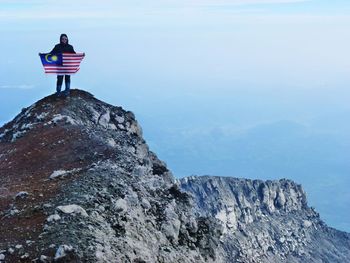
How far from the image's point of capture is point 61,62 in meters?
37.2

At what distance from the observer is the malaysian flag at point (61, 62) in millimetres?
37062

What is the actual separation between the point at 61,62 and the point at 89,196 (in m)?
16.3

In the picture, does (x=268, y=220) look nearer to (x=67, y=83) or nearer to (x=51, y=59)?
(x=67, y=83)

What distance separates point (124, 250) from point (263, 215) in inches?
3896

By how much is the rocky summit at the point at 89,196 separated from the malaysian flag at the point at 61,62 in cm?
207

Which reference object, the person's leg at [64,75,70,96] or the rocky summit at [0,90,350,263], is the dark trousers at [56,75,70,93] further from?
the rocky summit at [0,90,350,263]

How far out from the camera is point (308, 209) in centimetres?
12925

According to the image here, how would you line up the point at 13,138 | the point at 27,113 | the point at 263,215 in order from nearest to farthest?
1. the point at 13,138
2. the point at 27,113
3. the point at 263,215

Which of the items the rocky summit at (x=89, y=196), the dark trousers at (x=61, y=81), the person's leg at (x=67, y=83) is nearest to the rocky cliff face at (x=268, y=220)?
the person's leg at (x=67, y=83)

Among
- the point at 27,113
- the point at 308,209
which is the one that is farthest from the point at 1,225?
the point at 308,209

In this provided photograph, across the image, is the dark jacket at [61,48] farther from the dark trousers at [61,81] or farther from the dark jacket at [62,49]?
the dark trousers at [61,81]

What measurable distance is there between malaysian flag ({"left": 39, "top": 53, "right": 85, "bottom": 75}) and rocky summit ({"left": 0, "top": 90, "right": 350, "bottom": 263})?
2.07 metres

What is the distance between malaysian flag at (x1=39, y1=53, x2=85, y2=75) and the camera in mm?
37062

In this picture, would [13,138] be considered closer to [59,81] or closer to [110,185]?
[59,81]
